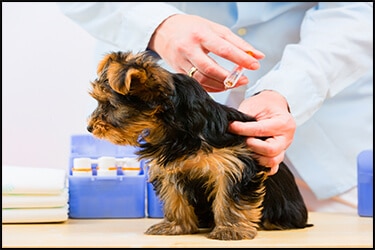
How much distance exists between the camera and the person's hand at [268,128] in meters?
1.33

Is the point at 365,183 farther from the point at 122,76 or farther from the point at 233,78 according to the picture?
the point at 122,76

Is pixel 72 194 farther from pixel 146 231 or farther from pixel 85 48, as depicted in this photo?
pixel 85 48

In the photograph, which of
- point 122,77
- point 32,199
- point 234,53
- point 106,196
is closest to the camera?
point 122,77

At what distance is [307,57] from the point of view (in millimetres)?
1726

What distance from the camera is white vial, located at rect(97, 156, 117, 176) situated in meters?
1.69

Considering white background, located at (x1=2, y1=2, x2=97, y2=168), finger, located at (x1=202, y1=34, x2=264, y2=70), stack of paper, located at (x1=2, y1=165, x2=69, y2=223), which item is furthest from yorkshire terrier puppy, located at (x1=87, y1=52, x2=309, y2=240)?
white background, located at (x1=2, y1=2, x2=97, y2=168)

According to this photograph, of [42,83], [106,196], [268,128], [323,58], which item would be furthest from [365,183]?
[42,83]

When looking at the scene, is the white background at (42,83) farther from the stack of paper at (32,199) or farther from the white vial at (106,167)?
the stack of paper at (32,199)

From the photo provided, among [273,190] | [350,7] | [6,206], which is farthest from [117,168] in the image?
[350,7]

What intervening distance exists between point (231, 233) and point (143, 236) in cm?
17

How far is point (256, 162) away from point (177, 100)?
7.4 inches

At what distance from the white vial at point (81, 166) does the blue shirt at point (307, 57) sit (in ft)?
0.88

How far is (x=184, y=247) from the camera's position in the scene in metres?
1.25

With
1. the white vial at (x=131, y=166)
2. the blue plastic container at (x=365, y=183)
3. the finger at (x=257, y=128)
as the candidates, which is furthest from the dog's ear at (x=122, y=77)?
the blue plastic container at (x=365, y=183)
